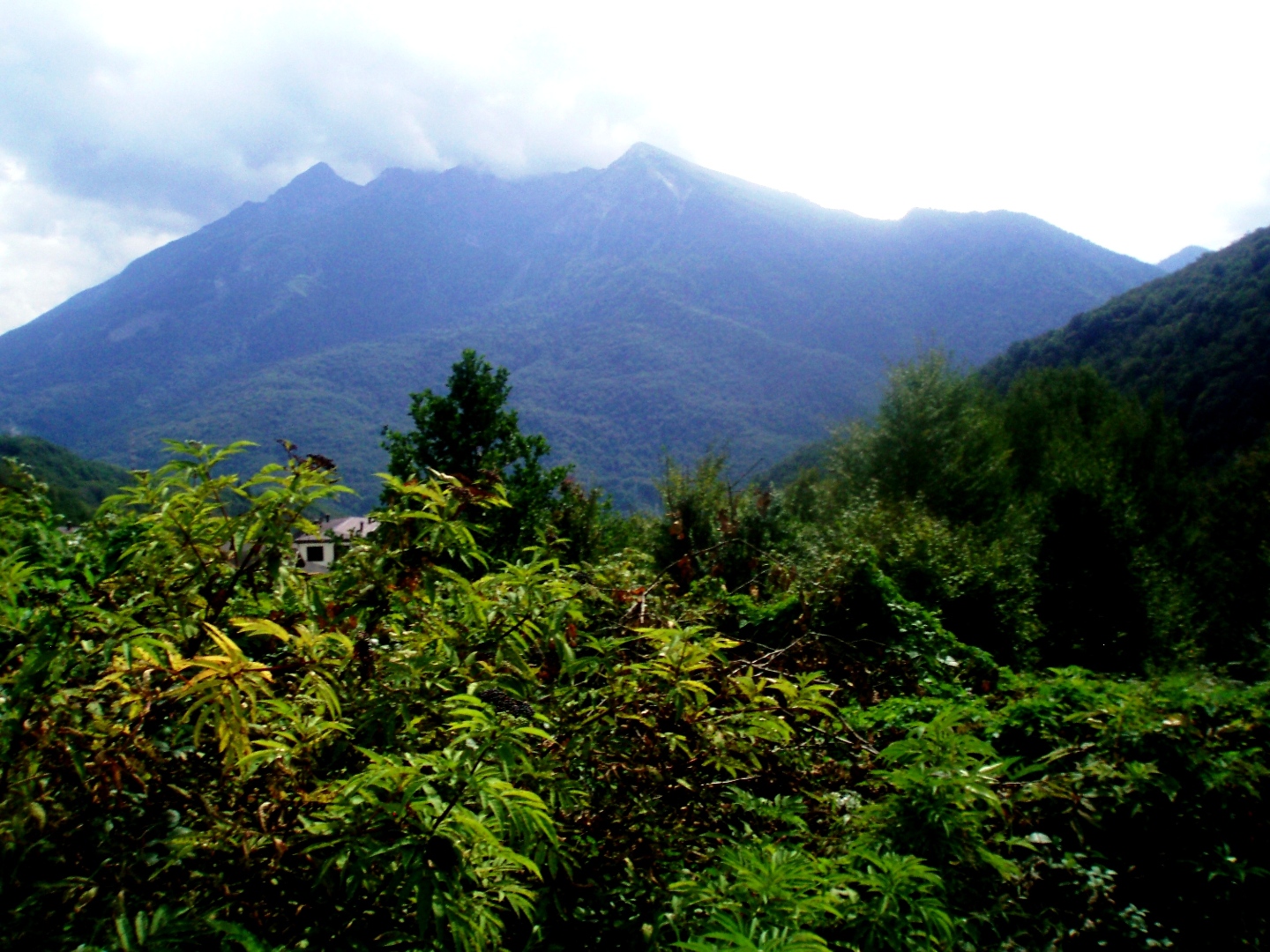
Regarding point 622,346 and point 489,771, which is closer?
point 489,771

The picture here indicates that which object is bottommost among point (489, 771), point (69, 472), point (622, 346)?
point (69, 472)

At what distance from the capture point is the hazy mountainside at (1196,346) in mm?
45844

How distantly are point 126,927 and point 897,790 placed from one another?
6.81ft

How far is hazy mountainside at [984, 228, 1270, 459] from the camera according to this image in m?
45.8

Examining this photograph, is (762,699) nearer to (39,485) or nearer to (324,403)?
(39,485)

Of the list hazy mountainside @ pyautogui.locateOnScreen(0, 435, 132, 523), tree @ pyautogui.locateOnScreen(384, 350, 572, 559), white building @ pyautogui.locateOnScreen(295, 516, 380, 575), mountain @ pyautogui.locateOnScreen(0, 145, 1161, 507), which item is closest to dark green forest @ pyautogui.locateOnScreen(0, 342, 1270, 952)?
white building @ pyautogui.locateOnScreen(295, 516, 380, 575)

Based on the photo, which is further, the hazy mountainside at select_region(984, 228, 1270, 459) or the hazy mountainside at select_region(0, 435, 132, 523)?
the hazy mountainside at select_region(984, 228, 1270, 459)

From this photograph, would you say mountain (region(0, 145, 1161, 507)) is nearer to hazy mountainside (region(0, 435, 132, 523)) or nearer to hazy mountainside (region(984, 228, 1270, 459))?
hazy mountainside (region(984, 228, 1270, 459))

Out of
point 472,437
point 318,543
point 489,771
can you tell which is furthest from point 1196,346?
point 489,771

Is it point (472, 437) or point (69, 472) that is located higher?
point (472, 437)

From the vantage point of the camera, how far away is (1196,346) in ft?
168

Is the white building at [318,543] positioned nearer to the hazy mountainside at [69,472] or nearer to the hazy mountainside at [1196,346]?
the hazy mountainside at [69,472]

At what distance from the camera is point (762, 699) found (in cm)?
217

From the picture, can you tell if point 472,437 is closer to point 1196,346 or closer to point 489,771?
point 489,771
